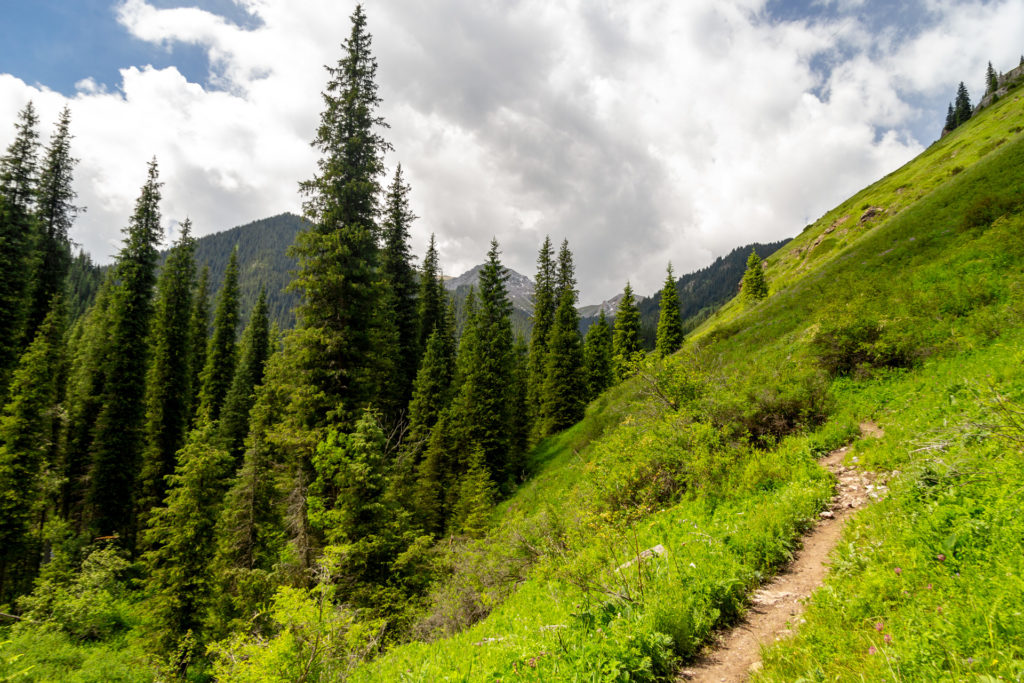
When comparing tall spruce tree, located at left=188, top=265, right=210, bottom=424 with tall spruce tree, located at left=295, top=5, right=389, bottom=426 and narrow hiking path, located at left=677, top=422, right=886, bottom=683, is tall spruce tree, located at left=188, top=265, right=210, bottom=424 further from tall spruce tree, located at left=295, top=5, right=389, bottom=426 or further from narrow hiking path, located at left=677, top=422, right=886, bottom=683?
narrow hiking path, located at left=677, top=422, right=886, bottom=683

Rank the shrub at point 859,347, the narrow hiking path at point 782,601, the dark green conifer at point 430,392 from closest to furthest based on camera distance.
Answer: the narrow hiking path at point 782,601
the shrub at point 859,347
the dark green conifer at point 430,392

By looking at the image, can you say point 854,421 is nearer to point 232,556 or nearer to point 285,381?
point 285,381

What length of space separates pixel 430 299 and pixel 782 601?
34386mm

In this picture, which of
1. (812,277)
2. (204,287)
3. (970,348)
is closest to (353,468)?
(970,348)

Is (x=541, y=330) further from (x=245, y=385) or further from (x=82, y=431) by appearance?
(x=82, y=431)

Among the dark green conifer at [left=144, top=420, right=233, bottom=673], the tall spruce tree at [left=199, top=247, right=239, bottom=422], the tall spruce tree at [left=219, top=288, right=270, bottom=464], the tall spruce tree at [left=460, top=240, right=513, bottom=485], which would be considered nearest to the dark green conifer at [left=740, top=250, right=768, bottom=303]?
the tall spruce tree at [left=460, top=240, right=513, bottom=485]

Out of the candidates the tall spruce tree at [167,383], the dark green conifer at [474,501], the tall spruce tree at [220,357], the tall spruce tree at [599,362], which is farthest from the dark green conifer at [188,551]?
the tall spruce tree at [599,362]

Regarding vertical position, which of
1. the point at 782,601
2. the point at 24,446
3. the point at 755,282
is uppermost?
the point at 755,282

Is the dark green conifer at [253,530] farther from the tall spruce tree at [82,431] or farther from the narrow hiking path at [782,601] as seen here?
the tall spruce tree at [82,431]

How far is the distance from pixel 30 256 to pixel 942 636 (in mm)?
35176

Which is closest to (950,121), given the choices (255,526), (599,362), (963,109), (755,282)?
(963,109)

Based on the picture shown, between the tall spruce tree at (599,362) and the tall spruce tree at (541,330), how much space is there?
5.04m

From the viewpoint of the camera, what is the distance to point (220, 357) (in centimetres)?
4250

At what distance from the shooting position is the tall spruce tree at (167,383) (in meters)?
29.4
